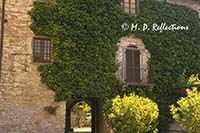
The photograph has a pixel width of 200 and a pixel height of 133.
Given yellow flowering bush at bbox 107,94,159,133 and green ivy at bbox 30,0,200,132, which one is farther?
green ivy at bbox 30,0,200,132

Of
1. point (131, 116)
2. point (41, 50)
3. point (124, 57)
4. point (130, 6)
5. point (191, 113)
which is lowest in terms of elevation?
point (131, 116)

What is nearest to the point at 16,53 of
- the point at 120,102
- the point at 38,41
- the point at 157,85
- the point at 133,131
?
the point at 38,41

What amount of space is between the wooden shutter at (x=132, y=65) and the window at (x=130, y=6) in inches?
92.1

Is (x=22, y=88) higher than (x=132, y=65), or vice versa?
(x=132, y=65)

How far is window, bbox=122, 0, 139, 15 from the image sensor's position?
16969 mm

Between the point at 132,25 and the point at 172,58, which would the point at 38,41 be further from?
the point at 172,58

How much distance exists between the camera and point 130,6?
17.1 meters

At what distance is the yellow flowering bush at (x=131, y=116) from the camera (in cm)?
1342

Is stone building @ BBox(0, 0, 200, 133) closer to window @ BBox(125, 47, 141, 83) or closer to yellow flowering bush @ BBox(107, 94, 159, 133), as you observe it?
yellow flowering bush @ BBox(107, 94, 159, 133)

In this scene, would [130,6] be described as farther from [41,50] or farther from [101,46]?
[41,50]

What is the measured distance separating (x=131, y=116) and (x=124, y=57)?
3.99 m

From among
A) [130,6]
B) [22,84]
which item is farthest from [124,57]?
[22,84]

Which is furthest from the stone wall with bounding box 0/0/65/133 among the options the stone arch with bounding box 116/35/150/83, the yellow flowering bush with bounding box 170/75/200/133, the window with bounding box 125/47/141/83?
the yellow flowering bush with bounding box 170/75/200/133

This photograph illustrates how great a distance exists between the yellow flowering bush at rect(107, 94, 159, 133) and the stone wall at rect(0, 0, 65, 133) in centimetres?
270
